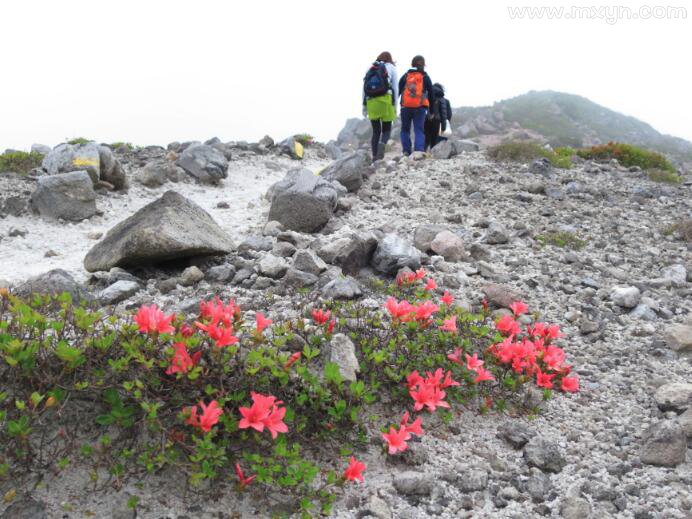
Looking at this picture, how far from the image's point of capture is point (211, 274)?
234 inches

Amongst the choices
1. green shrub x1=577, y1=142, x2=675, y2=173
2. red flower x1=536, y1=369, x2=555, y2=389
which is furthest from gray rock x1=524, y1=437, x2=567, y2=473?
green shrub x1=577, y1=142, x2=675, y2=173

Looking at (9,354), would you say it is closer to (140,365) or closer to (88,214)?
(140,365)

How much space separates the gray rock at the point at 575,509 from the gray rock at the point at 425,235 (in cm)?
436

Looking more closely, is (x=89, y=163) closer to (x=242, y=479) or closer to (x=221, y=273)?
(x=221, y=273)

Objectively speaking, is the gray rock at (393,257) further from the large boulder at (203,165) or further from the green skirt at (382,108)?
the large boulder at (203,165)

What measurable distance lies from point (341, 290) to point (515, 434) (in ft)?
6.93

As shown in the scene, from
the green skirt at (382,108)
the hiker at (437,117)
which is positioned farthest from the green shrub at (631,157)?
the green skirt at (382,108)

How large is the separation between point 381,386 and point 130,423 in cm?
173

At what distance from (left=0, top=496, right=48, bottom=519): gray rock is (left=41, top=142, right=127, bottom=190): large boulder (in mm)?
8938

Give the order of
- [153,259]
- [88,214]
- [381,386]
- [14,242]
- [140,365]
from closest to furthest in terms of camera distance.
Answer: [140,365], [381,386], [153,259], [14,242], [88,214]

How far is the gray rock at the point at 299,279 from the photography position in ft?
17.5

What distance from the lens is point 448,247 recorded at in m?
6.80

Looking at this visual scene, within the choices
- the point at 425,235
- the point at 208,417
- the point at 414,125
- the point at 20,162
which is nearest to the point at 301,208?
the point at 425,235

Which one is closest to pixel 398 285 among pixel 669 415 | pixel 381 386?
pixel 381 386
